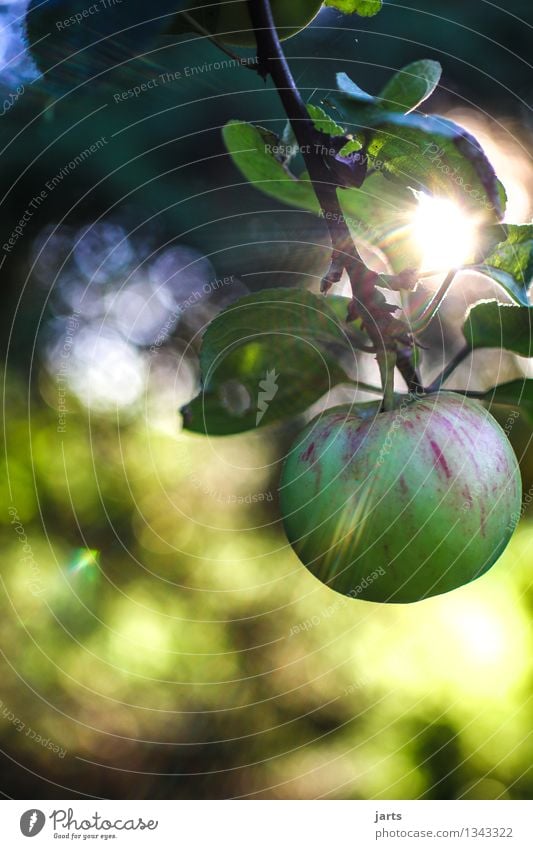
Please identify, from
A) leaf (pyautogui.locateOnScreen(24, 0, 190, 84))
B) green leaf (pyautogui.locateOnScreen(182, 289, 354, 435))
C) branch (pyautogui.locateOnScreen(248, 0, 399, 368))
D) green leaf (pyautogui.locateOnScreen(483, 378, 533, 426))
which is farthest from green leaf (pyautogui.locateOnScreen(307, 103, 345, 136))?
leaf (pyautogui.locateOnScreen(24, 0, 190, 84))

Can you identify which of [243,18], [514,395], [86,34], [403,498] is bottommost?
[403,498]

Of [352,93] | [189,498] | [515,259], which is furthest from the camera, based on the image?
[189,498]

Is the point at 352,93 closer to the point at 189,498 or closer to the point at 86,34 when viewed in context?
the point at 86,34

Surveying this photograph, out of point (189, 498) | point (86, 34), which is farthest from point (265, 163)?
point (189, 498)

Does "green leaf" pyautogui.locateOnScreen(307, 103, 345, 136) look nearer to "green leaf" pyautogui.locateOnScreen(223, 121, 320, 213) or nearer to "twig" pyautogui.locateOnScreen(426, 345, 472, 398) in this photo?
"green leaf" pyautogui.locateOnScreen(223, 121, 320, 213)

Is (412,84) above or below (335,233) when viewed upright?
above

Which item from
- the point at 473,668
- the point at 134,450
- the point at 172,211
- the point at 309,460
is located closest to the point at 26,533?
the point at 134,450

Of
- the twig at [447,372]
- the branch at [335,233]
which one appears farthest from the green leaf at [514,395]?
the branch at [335,233]

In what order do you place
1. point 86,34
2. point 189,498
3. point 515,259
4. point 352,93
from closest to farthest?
point 352,93
point 515,259
point 86,34
point 189,498
